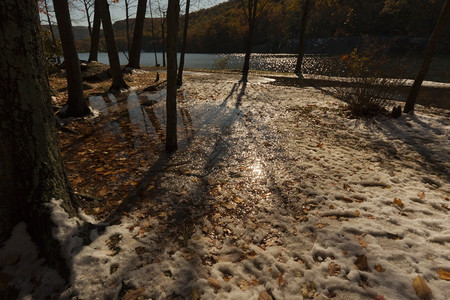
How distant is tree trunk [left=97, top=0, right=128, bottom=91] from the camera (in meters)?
10.1

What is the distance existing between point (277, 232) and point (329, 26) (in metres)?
87.4

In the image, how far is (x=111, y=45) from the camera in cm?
1061

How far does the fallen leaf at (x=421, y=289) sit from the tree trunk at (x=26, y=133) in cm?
344

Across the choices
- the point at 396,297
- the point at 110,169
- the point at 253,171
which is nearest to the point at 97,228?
the point at 110,169

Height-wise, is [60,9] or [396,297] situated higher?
[60,9]

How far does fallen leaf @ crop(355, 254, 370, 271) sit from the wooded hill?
12.1 metres

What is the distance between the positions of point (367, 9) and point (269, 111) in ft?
239

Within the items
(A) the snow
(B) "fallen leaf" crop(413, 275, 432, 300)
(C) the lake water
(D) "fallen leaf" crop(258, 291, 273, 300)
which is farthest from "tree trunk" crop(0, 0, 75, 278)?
(C) the lake water

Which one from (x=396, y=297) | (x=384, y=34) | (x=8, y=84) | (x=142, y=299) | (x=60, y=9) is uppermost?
(x=384, y=34)

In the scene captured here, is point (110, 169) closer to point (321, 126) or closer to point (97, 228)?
point (97, 228)

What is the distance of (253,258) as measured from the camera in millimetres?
2646

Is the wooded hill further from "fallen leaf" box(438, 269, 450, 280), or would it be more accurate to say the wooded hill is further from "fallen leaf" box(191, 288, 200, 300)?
"fallen leaf" box(191, 288, 200, 300)

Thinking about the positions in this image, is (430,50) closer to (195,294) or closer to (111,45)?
(195,294)

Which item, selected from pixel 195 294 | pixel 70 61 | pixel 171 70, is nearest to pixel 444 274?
pixel 195 294
